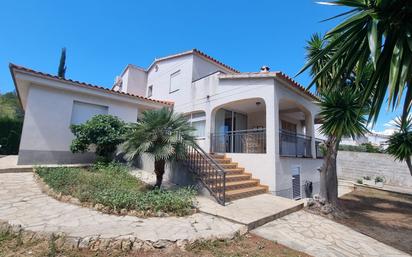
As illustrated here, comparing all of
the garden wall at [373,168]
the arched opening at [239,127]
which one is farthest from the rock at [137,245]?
the garden wall at [373,168]

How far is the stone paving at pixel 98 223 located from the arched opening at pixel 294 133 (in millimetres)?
6212

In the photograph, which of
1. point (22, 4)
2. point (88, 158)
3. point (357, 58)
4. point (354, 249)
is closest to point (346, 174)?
point (354, 249)

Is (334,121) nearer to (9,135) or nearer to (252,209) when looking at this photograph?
(252,209)

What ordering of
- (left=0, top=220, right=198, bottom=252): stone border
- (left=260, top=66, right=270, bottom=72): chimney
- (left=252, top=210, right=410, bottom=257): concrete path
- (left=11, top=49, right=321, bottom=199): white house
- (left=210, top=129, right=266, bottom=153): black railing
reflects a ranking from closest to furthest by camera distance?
1. (left=0, top=220, right=198, bottom=252): stone border
2. (left=252, top=210, right=410, bottom=257): concrete path
3. (left=11, top=49, right=321, bottom=199): white house
4. (left=260, top=66, right=270, bottom=72): chimney
5. (left=210, top=129, right=266, bottom=153): black railing

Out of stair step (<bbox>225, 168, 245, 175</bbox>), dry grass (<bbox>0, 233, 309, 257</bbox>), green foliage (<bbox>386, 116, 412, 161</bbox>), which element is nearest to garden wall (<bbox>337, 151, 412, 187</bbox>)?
green foliage (<bbox>386, 116, 412, 161</bbox>)

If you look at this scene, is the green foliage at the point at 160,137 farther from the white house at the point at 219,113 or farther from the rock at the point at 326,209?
the rock at the point at 326,209

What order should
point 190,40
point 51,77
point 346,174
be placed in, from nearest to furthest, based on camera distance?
point 51,77 → point 190,40 → point 346,174

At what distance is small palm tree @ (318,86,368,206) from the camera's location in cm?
717

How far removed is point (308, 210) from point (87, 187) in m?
7.55

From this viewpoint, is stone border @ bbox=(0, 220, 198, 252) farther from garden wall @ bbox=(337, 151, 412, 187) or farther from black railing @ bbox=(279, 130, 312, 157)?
garden wall @ bbox=(337, 151, 412, 187)

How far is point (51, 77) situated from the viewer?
981 cm

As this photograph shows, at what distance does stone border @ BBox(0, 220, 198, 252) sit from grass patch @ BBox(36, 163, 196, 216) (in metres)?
1.47

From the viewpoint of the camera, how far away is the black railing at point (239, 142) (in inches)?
440

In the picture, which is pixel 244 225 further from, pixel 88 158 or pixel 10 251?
pixel 88 158
